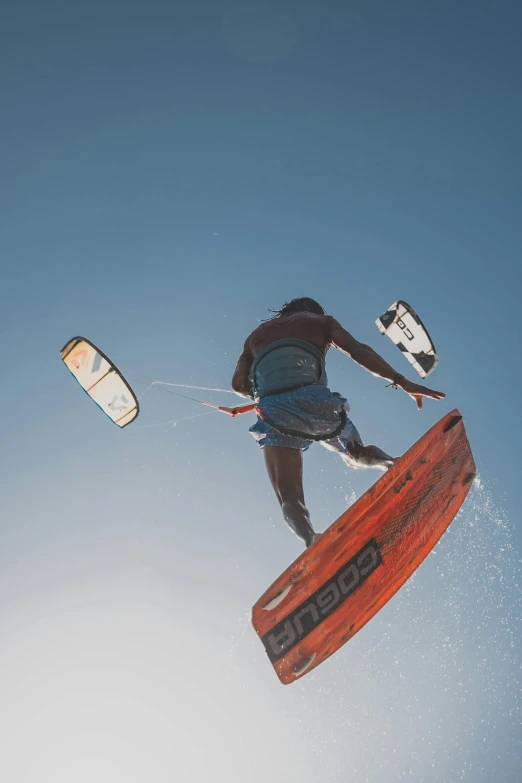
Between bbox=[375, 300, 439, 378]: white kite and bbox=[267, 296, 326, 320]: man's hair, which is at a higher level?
bbox=[375, 300, 439, 378]: white kite

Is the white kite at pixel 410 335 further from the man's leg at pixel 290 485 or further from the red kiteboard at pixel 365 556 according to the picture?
the man's leg at pixel 290 485

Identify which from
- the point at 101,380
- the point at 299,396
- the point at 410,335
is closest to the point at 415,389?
the point at 299,396

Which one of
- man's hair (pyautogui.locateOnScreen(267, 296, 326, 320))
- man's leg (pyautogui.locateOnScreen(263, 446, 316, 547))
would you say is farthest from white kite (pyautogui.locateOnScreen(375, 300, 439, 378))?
man's leg (pyautogui.locateOnScreen(263, 446, 316, 547))

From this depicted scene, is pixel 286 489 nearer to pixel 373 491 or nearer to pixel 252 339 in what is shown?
pixel 373 491

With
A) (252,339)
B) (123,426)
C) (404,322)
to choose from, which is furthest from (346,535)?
(404,322)

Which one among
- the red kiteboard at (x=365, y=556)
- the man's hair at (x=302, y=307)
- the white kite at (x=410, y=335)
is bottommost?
→ the red kiteboard at (x=365, y=556)

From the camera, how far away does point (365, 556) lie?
327cm

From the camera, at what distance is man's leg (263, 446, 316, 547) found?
3232 mm

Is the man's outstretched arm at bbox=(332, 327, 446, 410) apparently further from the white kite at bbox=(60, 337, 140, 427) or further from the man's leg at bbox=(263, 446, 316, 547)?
the white kite at bbox=(60, 337, 140, 427)

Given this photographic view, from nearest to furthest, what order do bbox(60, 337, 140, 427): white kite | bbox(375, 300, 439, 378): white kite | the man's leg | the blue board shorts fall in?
the man's leg, the blue board shorts, bbox(60, 337, 140, 427): white kite, bbox(375, 300, 439, 378): white kite

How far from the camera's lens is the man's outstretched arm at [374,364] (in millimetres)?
3523

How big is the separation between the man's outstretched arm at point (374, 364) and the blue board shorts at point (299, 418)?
12.4 inches

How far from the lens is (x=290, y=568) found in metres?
3.01

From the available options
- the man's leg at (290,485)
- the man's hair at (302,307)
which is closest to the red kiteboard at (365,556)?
the man's leg at (290,485)
